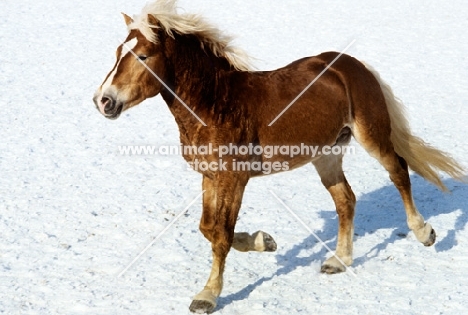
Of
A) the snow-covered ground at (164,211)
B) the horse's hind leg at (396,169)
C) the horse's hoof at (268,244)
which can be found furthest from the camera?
the horse's hind leg at (396,169)

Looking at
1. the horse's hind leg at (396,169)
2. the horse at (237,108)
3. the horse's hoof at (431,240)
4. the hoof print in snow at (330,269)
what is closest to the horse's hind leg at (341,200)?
the horse at (237,108)

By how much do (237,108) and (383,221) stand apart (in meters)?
2.60

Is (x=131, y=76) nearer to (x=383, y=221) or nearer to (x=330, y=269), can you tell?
(x=330, y=269)

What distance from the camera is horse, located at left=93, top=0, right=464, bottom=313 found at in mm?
5000

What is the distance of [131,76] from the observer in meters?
4.92

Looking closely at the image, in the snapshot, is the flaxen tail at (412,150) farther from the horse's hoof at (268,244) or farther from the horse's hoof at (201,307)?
the horse's hoof at (201,307)

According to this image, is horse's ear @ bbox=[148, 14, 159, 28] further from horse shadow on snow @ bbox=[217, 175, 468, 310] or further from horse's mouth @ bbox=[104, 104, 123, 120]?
horse shadow on snow @ bbox=[217, 175, 468, 310]

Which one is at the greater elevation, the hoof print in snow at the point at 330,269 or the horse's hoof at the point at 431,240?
the horse's hoof at the point at 431,240

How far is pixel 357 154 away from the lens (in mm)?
9094

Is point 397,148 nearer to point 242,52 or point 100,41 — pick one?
point 242,52

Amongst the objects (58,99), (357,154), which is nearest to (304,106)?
(357,154)

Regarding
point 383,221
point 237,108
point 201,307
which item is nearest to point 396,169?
point 383,221

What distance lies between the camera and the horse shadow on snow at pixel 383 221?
6.17 metres

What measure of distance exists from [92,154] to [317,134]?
160 inches
